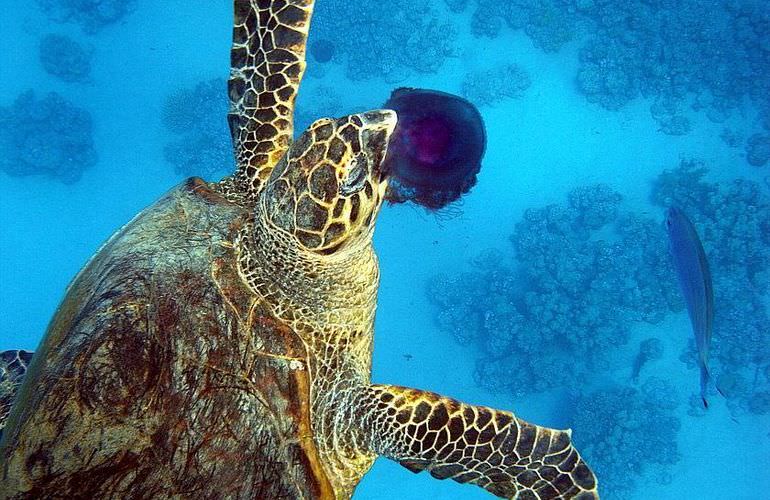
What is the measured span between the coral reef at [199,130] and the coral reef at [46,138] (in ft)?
5.90

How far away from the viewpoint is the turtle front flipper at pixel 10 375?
10.5 feet

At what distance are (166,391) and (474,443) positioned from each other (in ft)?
4.21

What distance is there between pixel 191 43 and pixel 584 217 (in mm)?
7944

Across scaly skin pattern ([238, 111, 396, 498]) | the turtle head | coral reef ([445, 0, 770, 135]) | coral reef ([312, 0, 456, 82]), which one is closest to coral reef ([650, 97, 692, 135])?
coral reef ([445, 0, 770, 135])

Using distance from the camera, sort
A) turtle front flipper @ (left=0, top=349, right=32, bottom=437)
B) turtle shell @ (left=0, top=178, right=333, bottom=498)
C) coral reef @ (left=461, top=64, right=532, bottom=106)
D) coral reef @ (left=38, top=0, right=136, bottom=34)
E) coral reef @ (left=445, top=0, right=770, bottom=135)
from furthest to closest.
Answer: coral reef @ (left=38, top=0, right=136, bottom=34), coral reef @ (left=445, top=0, right=770, bottom=135), coral reef @ (left=461, top=64, right=532, bottom=106), turtle front flipper @ (left=0, top=349, right=32, bottom=437), turtle shell @ (left=0, top=178, right=333, bottom=498)

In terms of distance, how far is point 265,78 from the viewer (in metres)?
2.90

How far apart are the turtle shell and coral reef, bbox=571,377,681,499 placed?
7.28 m

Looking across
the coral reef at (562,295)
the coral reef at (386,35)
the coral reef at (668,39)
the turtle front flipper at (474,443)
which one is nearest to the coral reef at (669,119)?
the coral reef at (668,39)

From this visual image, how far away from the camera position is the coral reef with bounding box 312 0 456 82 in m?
8.92

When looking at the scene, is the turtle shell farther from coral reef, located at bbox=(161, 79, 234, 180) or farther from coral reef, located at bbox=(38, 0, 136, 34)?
coral reef, located at bbox=(38, 0, 136, 34)

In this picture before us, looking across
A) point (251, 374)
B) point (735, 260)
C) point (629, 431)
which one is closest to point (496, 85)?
point (735, 260)

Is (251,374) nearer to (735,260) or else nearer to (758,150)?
(735,260)

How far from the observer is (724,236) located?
8.54 metres

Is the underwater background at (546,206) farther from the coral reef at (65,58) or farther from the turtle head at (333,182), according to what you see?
the turtle head at (333,182)
